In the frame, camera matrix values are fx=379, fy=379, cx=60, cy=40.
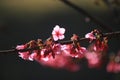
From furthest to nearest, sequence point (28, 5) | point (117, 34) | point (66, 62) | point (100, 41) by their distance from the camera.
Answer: point (28, 5) < point (66, 62) < point (100, 41) < point (117, 34)

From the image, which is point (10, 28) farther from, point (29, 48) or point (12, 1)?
point (29, 48)

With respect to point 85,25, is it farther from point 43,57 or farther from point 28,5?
point 43,57

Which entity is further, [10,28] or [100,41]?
[10,28]

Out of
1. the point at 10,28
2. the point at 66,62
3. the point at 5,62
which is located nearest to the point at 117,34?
the point at 66,62

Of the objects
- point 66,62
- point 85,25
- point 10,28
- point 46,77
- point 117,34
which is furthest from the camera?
point 10,28

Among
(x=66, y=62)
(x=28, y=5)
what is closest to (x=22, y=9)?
(x=28, y=5)

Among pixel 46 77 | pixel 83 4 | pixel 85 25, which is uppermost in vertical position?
pixel 83 4

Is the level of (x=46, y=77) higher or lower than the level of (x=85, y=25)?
lower
